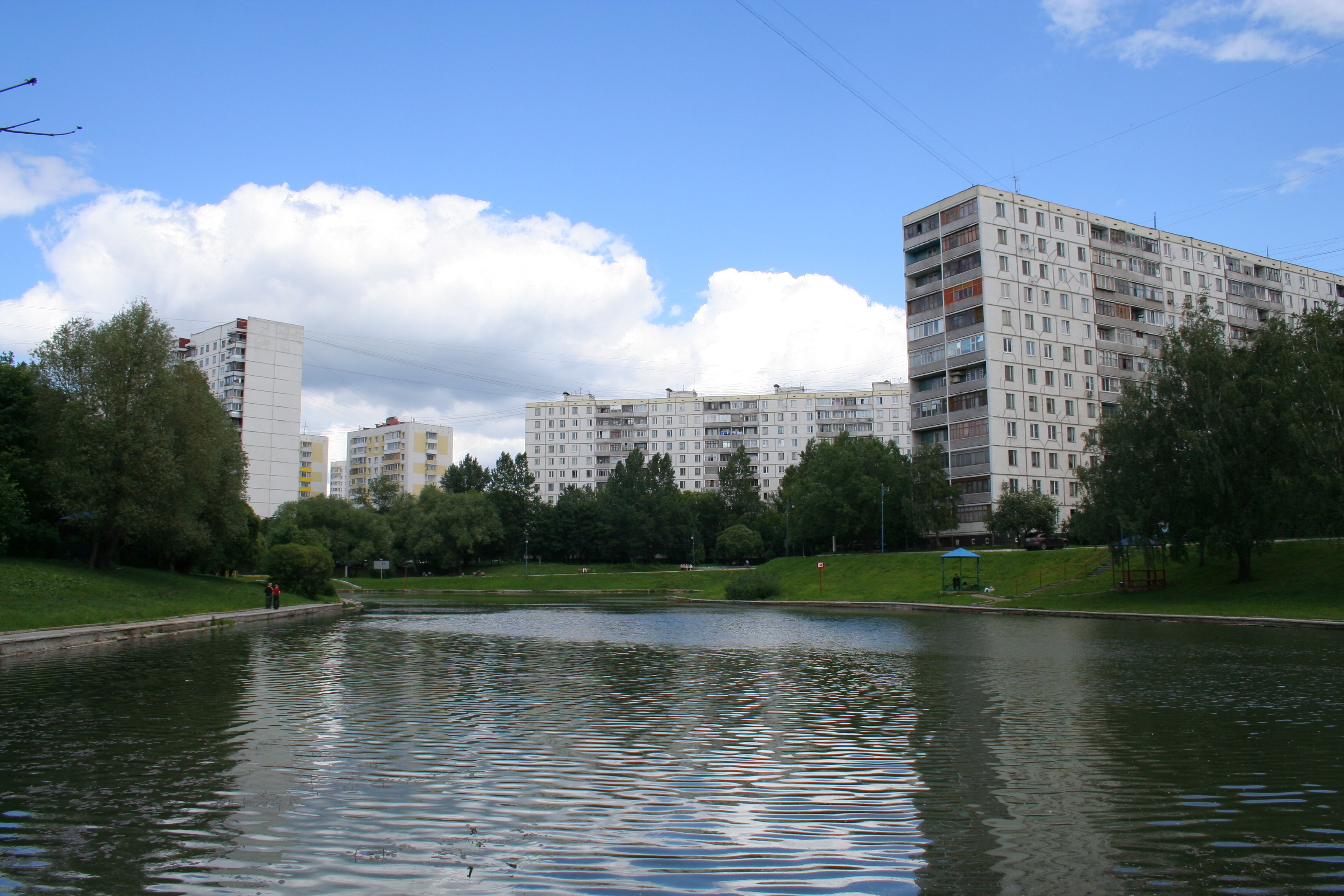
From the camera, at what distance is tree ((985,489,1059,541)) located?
256 ft

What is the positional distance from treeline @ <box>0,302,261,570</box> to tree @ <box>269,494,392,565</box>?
54431 millimetres

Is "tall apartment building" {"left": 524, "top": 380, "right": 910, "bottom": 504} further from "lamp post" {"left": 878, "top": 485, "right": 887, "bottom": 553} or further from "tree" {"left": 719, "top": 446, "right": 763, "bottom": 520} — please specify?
"lamp post" {"left": 878, "top": 485, "right": 887, "bottom": 553}

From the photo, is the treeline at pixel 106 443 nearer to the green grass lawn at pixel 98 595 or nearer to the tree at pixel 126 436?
the tree at pixel 126 436

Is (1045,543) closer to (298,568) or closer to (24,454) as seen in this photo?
(298,568)

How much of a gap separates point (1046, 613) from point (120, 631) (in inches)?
1566

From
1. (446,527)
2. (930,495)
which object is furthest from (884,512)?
(446,527)

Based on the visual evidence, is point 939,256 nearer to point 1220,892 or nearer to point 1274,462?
point 1274,462

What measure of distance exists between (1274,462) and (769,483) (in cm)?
12494

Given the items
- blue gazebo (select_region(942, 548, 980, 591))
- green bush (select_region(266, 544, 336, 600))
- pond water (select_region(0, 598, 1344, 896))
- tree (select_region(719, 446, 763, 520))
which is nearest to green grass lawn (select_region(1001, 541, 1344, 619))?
blue gazebo (select_region(942, 548, 980, 591))

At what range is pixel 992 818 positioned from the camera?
8.69 m

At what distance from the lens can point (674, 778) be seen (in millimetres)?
10414

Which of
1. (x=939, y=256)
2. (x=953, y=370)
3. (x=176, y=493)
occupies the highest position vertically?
(x=939, y=256)

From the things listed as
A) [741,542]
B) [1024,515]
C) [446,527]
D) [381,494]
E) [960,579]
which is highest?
[381,494]

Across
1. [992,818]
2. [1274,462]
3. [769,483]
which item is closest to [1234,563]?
[1274,462]
